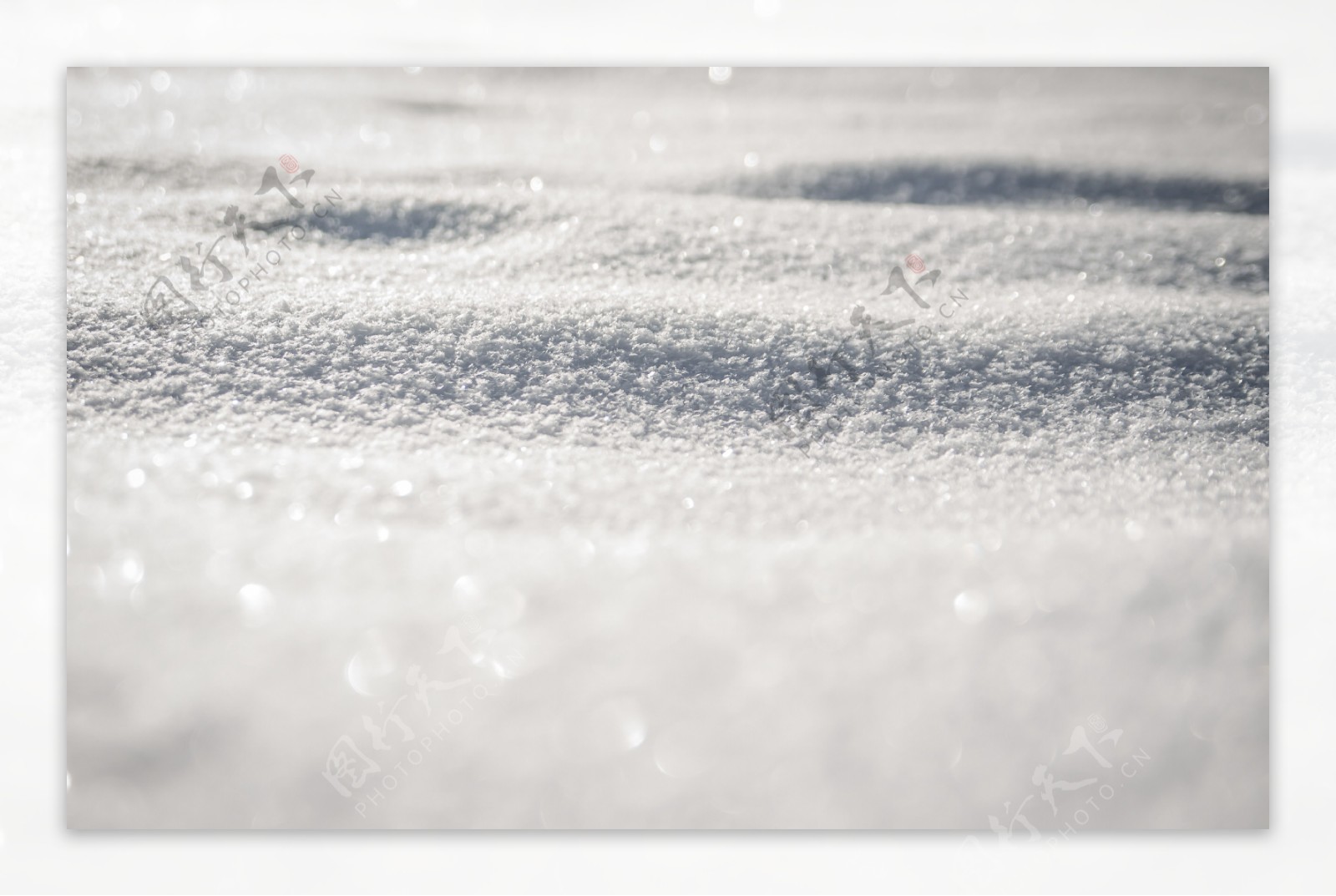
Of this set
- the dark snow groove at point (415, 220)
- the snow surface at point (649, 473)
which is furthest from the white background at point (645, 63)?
the dark snow groove at point (415, 220)

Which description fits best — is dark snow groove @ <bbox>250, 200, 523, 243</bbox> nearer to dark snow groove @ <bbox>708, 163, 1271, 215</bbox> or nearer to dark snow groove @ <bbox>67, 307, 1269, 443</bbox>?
dark snow groove @ <bbox>67, 307, 1269, 443</bbox>

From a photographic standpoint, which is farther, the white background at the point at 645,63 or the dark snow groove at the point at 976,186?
the dark snow groove at the point at 976,186

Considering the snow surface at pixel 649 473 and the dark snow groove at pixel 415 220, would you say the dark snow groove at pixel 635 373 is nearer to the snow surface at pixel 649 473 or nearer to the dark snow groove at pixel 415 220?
the snow surface at pixel 649 473

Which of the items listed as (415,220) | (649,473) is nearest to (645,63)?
(415,220)

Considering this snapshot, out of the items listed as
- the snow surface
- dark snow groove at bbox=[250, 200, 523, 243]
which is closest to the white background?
the snow surface

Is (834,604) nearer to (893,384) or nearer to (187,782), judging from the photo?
(893,384)
